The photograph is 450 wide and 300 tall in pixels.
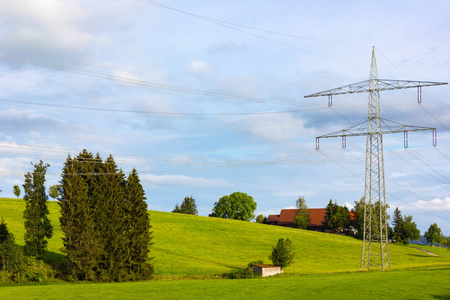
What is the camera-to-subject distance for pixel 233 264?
274 feet

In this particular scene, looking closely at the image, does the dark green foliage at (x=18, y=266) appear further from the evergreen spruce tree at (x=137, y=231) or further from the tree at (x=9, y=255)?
the evergreen spruce tree at (x=137, y=231)

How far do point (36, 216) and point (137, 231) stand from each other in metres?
15.8

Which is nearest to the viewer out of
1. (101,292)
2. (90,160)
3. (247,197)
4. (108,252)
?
(101,292)

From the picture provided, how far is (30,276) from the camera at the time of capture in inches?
2472

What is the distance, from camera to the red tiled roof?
18681 centimetres

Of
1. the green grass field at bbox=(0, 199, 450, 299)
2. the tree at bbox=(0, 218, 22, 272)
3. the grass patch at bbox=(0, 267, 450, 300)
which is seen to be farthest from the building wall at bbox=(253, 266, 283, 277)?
the tree at bbox=(0, 218, 22, 272)

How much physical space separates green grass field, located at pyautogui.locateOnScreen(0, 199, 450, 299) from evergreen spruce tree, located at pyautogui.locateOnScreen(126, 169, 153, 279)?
9.82 feet

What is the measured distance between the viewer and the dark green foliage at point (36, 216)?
69000mm

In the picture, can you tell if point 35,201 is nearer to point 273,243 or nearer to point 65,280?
point 65,280

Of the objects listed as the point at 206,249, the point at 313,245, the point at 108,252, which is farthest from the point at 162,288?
the point at 313,245

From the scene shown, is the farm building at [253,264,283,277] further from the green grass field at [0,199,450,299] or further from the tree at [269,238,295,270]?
the green grass field at [0,199,450,299]

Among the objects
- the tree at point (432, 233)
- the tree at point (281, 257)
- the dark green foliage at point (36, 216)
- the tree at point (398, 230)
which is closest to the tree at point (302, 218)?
the tree at point (398, 230)

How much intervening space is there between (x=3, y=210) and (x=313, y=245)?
78.0 m

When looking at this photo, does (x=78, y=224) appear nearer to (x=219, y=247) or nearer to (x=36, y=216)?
(x=36, y=216)
